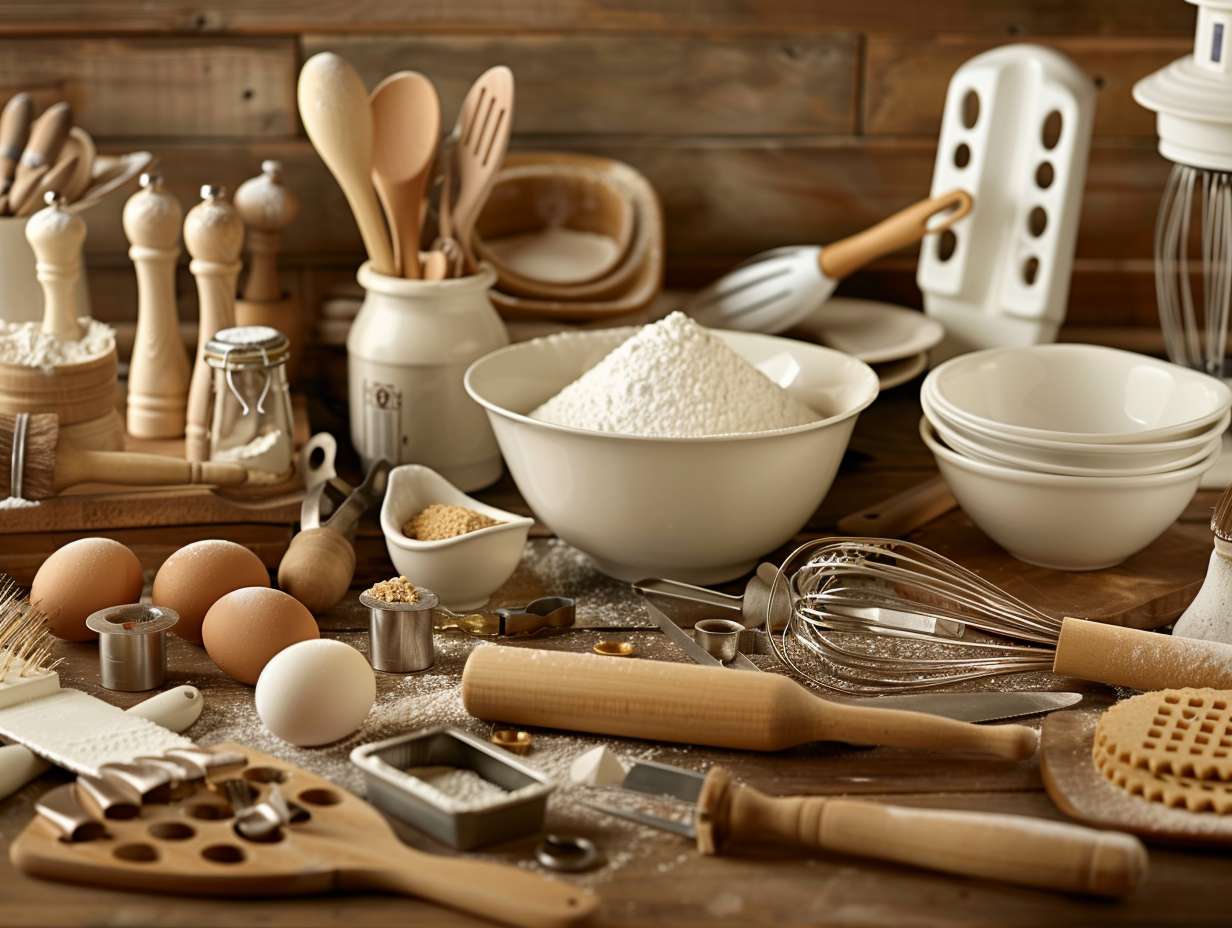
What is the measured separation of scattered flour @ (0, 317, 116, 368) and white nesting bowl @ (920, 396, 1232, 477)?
23.6 inches

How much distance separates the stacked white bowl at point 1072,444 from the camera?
0.94 metres

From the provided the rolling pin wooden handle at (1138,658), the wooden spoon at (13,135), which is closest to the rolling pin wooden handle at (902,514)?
the rolling pin wooden handle at (1138,658)

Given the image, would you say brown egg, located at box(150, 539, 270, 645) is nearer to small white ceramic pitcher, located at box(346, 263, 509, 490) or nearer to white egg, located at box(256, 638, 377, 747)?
white egg, located at box(256, 638, 377, 747)

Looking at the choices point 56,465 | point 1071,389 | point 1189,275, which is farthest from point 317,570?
point 1189,275

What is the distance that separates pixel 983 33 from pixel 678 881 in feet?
3.21

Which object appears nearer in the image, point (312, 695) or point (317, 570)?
point (312, 695)

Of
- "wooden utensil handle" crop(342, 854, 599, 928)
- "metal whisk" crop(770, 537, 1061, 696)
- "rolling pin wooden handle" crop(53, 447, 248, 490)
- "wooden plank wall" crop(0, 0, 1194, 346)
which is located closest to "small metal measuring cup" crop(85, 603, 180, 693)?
"rolling pin wooden handle" crop(53, 447, 248, 490)

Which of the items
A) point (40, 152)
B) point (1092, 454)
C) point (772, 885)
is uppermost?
point (40, 152)

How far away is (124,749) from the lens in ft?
2.40

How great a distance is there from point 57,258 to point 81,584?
0.87 ft

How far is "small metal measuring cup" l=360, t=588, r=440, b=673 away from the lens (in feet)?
2.82

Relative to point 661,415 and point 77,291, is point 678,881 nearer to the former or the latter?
point 661,415

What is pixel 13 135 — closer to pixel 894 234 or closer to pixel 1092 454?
pixel 894 234

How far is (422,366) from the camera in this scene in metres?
1.10
